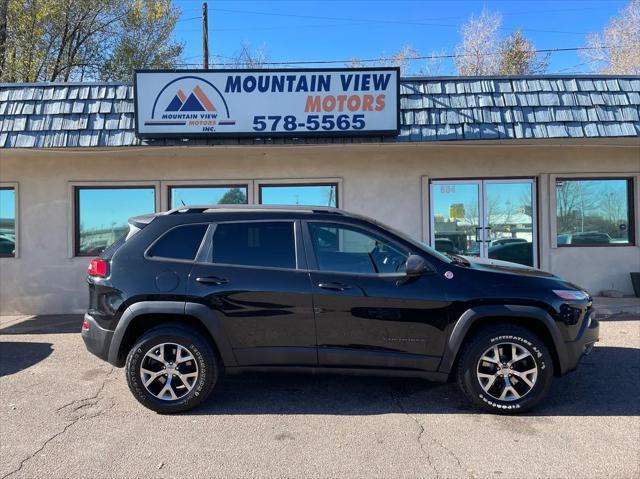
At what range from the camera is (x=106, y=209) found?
28.5 feet

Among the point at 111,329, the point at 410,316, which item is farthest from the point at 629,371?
the point at 111,329

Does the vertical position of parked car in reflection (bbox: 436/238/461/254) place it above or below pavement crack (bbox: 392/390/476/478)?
above

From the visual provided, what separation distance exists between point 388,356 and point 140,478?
6.80 feet

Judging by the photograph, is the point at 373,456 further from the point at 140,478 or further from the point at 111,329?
the point at 111,329

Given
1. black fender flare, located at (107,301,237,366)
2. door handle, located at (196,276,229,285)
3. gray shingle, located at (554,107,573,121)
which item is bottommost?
black fender flare, located at (107,301,237,366)

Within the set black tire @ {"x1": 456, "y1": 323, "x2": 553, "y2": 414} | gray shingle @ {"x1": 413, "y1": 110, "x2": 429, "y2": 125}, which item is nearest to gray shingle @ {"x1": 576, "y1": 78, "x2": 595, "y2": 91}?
gray shingle @ {"x1": 413, "y1": 110, "x2": 429, "y2": 125}

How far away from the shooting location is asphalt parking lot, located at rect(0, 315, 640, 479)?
3250 mm

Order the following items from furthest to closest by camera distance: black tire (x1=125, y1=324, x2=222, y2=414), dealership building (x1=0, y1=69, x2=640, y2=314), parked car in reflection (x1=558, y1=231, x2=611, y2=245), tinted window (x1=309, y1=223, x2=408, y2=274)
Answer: parked car in reflection (x1=558, y1=231, x2=611, y2=245) → dealership building (x1=0, y1=69, x2=640, y2=314) → tinted window (x1=309, y1=223, x2=408, y2=274) → black tire (x1=125, y1=324, x2=222, y2=414)

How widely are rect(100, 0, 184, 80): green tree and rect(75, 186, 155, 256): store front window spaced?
12.2m

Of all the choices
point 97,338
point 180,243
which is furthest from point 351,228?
point 97,338

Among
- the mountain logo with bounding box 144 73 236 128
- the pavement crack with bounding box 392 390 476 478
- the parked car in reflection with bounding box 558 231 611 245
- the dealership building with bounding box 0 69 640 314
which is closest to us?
the pavement crack with bounding box 392 390 476 478

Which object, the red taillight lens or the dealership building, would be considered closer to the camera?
the red taillight lens

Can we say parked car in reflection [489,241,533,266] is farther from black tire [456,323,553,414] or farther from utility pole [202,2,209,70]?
utility pole [202,2,209,70]

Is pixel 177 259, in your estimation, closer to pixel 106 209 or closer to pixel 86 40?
pixel 106 209
